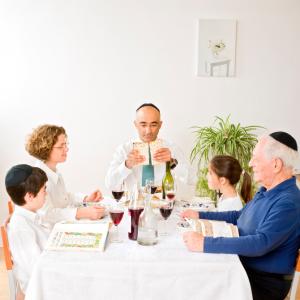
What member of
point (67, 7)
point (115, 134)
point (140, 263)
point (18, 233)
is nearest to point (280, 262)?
point (140, 263)

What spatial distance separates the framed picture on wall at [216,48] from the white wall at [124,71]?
0.19 feet

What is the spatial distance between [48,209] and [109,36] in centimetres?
212

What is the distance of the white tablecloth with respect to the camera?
1.58 meters

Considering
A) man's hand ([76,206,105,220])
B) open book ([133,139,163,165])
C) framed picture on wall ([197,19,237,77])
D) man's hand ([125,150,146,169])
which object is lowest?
→ man's hand ([76,206,105,220])

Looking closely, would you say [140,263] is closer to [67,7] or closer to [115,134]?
[115,134]

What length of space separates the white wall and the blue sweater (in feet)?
6.61

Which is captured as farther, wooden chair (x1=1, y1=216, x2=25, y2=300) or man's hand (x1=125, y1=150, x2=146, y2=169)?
man's hand (x1=125, y1=150, x2=146, y2=169)

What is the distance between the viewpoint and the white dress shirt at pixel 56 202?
7.11 feet

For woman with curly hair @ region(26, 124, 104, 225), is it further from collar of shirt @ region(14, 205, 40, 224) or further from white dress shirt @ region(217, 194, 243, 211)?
white dress shirt @ region(217, 194, 243, 211)

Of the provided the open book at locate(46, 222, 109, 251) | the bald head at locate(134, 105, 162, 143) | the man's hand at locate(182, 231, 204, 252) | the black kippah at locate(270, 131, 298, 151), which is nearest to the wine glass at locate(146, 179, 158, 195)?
the open book at locate(46, 222, 109, 251)

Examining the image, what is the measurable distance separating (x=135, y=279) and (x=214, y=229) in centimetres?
47

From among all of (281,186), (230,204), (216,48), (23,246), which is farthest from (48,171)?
(216,48)

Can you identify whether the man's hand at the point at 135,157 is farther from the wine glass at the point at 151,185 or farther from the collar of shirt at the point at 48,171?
the collar of shirt at the point at 48,171

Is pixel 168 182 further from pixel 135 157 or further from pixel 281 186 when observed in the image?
pixel 281 186
